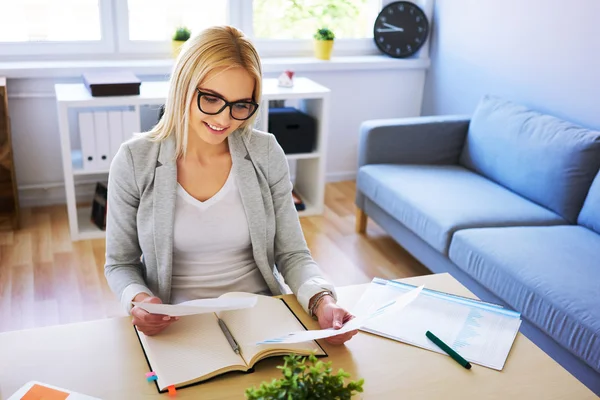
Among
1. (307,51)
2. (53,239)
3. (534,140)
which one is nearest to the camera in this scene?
(534,140)

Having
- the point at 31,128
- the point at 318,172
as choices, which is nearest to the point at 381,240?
the point at 318,172

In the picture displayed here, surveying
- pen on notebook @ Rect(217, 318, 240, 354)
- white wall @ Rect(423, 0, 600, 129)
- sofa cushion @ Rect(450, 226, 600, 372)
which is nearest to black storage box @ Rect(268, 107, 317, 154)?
white wall @ Rect(423, 0, 600, 129)

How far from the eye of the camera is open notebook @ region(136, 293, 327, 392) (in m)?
1.16


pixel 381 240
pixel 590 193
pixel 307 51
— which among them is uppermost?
pixel 307 51

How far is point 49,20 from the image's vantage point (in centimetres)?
341

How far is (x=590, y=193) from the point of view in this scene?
2537mm

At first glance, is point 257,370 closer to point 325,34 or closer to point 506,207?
point 506,207

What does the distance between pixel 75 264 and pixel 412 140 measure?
1.70m

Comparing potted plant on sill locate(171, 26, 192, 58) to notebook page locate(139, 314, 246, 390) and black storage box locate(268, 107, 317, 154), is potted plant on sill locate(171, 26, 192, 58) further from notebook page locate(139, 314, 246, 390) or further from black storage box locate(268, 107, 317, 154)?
notebook page locate(139, 314, 246, 390)

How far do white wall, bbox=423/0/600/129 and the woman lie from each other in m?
1.86

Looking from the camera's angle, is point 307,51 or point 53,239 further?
point 307,51

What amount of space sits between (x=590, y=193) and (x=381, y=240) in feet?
3.53

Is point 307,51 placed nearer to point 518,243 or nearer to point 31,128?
point 31,128

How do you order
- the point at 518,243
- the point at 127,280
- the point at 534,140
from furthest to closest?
1. the point at 534,140
2. the point at 518,243
3. the point at 127,280
